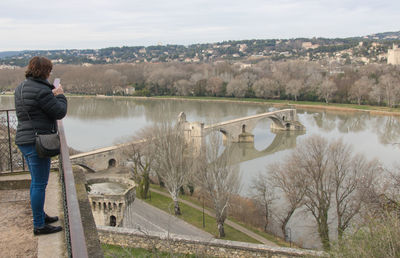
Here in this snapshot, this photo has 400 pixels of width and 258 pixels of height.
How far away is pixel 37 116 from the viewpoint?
7.91 feet

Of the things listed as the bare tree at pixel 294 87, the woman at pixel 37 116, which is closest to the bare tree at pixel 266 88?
the bare tree at pixel 294 87

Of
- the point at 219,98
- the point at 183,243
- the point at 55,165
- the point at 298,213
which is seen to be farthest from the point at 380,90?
the point at 55,165

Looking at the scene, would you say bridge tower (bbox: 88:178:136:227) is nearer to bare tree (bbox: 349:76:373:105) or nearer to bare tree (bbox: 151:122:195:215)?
bare tree (bbox: 151:122:195:215)

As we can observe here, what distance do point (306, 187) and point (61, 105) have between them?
10.2m

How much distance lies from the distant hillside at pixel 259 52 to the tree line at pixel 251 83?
31389mm

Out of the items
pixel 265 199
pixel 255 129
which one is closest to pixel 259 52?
pixel 255 129

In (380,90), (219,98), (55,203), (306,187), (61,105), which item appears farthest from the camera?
(219,98)

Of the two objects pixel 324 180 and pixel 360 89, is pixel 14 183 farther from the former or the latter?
pixel 360 89

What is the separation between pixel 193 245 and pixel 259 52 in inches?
4502

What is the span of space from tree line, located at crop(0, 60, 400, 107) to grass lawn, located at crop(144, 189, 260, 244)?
28.2 meters

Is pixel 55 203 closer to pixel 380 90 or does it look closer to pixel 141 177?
pixel 141 177

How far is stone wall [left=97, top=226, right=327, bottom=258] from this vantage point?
26.0 ft

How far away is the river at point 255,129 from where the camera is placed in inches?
778

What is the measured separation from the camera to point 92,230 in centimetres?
241
